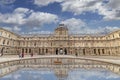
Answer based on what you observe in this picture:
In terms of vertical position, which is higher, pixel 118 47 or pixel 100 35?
pixel 100 35

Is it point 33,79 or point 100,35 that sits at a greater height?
point 100,35

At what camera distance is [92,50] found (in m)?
83.6

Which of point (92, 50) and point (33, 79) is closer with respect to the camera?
point (33, 79)

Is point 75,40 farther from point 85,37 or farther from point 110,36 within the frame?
point 110,36

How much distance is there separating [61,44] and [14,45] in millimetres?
19814

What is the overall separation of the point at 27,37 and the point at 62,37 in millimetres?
15001

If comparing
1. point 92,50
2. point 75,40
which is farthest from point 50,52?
point 92,50

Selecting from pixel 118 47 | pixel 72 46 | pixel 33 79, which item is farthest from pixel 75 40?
pixel 33 79

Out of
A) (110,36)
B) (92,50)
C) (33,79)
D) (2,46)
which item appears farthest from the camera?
(92,50)

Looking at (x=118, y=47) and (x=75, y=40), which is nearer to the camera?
(x=118, y=47)

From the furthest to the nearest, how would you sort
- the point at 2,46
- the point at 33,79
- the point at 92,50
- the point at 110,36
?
the point at 92,50 → the point at 110,36 → the point at 2,46 → the point at 33,79

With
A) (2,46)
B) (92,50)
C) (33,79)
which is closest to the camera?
(33,79)

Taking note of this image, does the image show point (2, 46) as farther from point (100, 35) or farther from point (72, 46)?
point (100, 35)

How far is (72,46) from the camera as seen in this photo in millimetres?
84688
